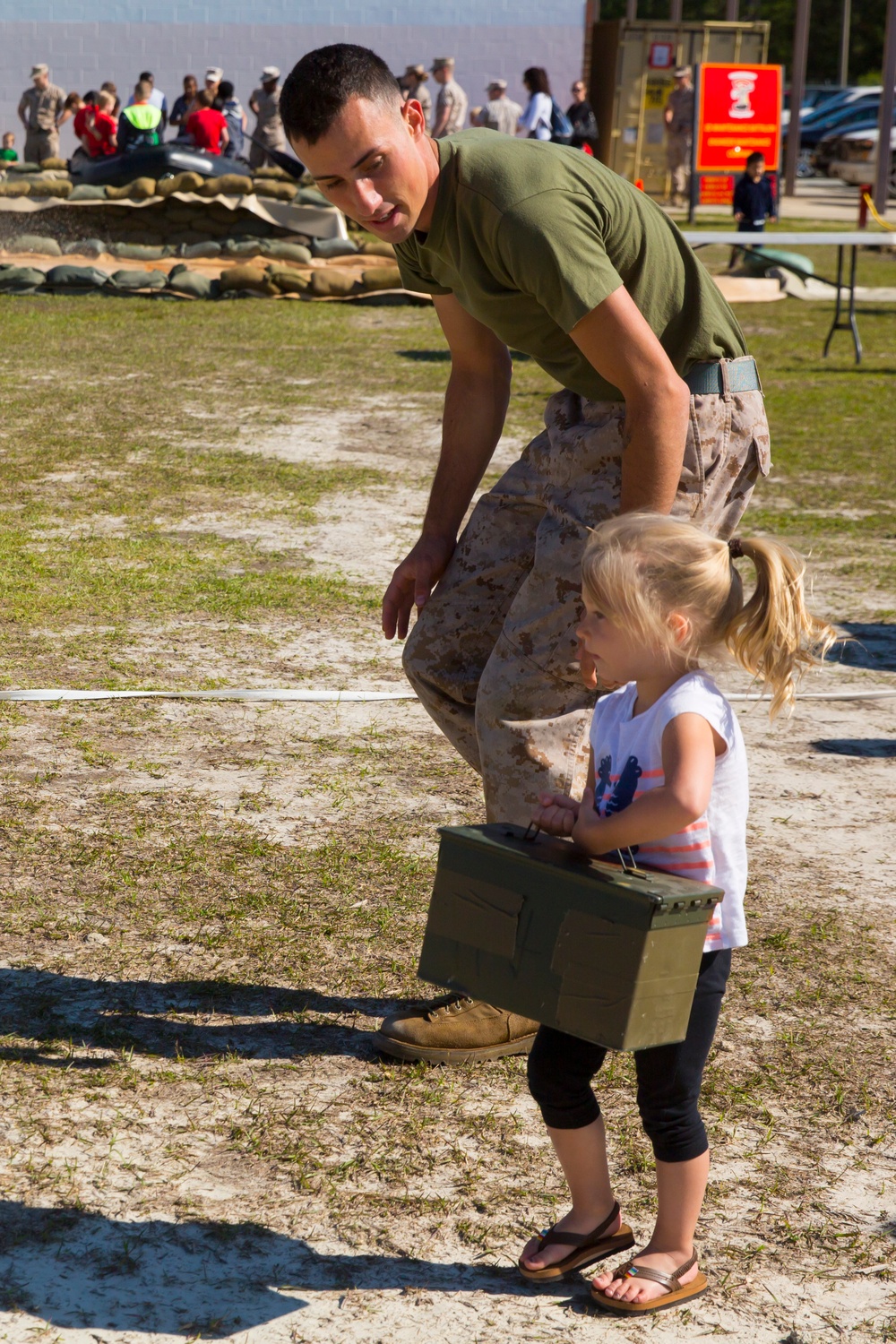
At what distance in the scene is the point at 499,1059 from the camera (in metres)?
2.91

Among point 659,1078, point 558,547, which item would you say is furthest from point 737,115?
point 659,1078

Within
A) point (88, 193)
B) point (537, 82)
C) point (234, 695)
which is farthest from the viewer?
point (537, 82)

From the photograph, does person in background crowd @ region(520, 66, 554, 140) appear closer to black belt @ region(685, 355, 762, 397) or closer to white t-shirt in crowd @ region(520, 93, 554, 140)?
white t-shirt in crowd @ region(520, 93, 554, 140)

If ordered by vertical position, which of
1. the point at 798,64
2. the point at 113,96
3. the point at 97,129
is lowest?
the point at 97,129

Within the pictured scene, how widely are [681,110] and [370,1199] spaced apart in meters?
25.6

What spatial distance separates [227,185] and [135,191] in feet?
3.35

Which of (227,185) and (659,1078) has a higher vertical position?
(227,185)

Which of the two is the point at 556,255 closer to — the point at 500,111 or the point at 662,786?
the point at 662,786

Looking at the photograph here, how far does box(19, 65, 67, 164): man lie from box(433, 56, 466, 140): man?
5957 millimetres

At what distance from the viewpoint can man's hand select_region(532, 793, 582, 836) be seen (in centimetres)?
218

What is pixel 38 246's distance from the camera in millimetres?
15898

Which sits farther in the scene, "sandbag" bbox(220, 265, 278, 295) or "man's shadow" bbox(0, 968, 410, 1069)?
"sandbag" bbox(220, 265, 278, 295)

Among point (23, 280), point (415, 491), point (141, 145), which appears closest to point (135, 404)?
point (415, 491)

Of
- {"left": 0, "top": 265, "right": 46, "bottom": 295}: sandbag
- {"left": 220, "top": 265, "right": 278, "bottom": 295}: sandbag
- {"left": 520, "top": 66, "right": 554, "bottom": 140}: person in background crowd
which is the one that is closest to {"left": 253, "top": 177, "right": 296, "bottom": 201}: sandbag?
{"left": 220, "top": 265, "right": 278, "bottom": 295}: sandbag
